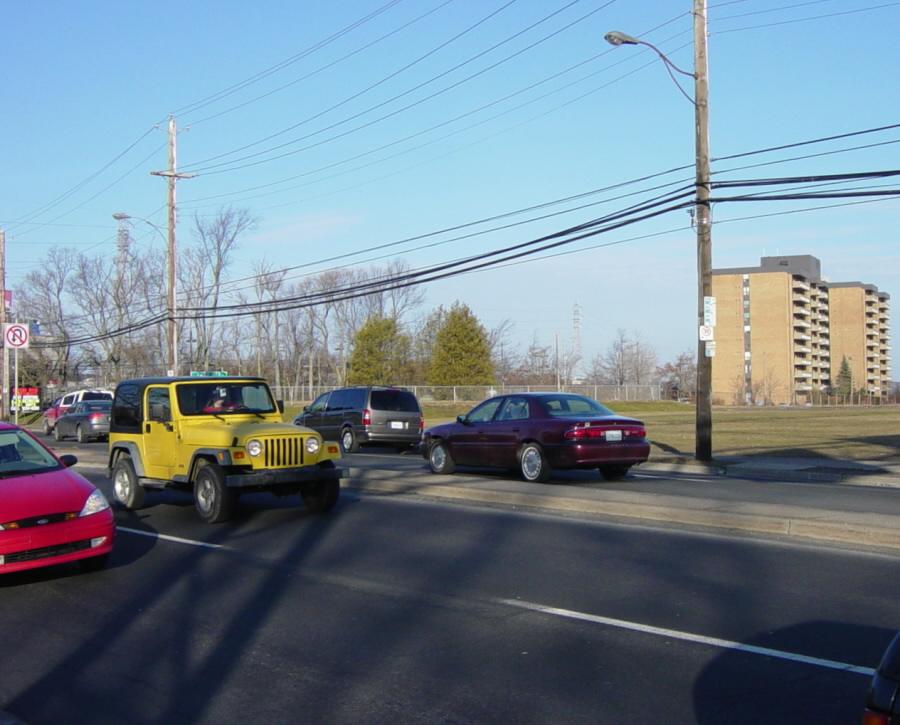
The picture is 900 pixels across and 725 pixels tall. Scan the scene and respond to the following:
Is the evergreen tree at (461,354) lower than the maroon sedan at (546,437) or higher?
higher

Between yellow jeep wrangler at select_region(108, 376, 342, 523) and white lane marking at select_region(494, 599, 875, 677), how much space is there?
519 centimetres

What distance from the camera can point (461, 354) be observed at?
71812mm

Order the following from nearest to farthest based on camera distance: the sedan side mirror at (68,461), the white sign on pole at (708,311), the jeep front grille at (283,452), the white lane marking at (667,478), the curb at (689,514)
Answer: the sedan side mirror at (68,461)
the curb at (689,514)
the jeep front grille at (283,452)
the white lane marking at (667,478)
the white sign on pole at (708,311)

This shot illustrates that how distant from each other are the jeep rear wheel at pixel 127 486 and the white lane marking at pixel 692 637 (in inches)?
297

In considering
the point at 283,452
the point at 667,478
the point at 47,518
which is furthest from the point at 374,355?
the point at 47,518

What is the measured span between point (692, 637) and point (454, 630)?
67.1 inches

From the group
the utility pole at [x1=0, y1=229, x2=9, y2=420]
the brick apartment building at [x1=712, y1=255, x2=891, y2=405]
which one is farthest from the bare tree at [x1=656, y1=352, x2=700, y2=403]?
the utility pole at [x1=0, y1=229, x2=9, y2=420]

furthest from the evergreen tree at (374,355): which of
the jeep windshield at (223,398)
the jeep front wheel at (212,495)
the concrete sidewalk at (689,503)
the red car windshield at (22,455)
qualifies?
the red car windshield at (22,455)

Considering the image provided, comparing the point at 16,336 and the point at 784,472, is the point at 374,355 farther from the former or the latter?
Result: the point at 784,472

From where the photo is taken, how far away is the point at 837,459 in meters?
23.2

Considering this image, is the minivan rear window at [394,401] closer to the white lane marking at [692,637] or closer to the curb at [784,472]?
the curb at [784,472]

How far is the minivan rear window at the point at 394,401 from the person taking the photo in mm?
27094

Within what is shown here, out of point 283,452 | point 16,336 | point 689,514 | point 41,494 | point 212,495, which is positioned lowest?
point 689,514

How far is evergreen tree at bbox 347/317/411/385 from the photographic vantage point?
72.1 metres
